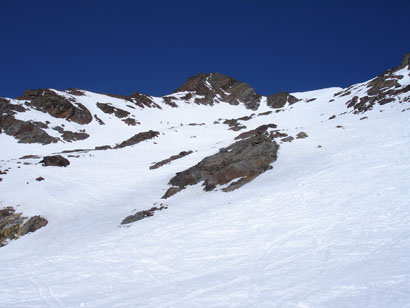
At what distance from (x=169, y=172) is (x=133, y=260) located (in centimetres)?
1829

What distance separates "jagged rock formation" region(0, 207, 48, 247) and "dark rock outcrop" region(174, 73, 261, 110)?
83818 mm

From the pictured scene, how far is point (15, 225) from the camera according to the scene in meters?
19.1

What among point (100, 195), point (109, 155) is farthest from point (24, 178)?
point (109, 155)

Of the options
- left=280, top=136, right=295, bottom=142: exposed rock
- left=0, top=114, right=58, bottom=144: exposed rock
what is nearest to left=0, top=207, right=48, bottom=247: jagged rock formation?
left=280, top=136, right=295, bottom=142: exposed rock

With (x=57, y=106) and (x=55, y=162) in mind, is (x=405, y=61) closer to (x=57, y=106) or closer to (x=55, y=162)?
(x=55, y=162)

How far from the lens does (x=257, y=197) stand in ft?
48.8

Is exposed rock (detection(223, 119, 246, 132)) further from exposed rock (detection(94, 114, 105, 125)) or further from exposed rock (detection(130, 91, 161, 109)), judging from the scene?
exposed rock (detection(130, 91, 161, 109))

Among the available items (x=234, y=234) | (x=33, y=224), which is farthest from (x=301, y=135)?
(x=33, y=224)

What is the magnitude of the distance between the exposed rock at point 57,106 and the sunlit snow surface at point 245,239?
138 feet

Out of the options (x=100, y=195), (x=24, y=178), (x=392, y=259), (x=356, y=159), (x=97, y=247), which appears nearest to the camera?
(x=392, y=259)

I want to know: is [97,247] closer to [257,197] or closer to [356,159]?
[257,197]

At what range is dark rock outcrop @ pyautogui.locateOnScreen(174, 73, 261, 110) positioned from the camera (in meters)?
103

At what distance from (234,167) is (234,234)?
1052 cm

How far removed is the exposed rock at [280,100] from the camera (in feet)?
313
